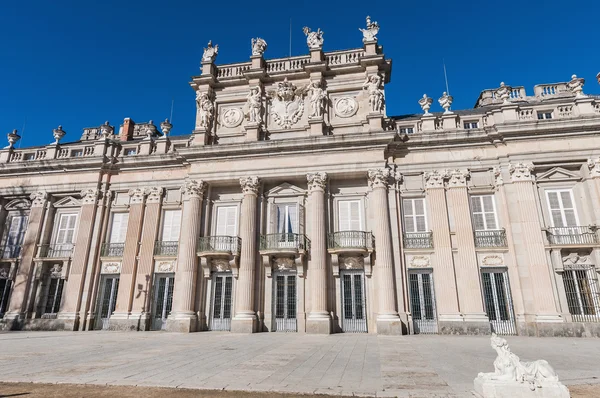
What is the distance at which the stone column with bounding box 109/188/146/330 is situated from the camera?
731 inches

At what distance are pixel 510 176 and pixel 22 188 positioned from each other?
92.0 ft

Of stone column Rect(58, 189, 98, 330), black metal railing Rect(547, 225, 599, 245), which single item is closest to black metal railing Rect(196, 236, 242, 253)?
stone column Rect(58, 189, 98, 330)

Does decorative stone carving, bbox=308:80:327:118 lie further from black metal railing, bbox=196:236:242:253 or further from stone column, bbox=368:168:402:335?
black metal railing, bbox=196:236:242:253

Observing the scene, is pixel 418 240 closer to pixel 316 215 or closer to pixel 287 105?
pixel 316 215

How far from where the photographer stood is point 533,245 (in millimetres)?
15844

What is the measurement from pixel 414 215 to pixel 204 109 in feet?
43.7

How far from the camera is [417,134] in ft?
60.1

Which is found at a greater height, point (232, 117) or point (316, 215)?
point (232, 117)

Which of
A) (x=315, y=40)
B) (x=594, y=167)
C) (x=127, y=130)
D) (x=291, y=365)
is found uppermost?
(x=315, y=40)

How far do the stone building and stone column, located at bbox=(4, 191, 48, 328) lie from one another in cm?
9

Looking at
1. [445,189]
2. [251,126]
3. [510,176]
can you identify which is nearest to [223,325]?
[251,126]

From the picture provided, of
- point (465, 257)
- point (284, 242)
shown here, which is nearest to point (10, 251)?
point (284, 242)

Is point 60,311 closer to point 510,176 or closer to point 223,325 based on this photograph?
point 223,325

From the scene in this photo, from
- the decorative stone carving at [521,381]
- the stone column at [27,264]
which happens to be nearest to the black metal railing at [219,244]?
the stone column at [27,264]
